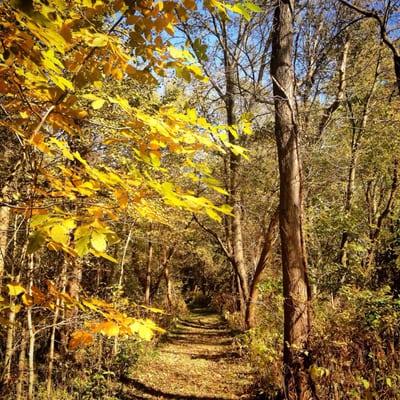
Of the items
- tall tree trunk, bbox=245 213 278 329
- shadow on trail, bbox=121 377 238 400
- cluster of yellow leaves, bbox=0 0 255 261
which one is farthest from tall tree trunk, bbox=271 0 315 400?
cluster of yellow leaves, bbox=0 0 255 261

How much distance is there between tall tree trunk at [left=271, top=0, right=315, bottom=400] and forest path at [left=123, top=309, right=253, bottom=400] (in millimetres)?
2834

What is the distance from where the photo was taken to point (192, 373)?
922 cm

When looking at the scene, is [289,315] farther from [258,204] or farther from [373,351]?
[258,204]

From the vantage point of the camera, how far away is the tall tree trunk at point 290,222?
15.1 ft

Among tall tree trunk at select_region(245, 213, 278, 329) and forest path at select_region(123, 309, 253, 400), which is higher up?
tall tree trunk at select_region(245, 213, 278, 329)

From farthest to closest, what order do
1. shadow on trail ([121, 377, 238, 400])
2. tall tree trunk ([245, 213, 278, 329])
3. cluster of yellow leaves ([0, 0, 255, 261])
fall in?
tall tree trunk ([245, 213, 278, 329]) < shadow on trail ([121, 377, 238, 400]) < cluster of yellow leaves ([0, 0, 255, 261])

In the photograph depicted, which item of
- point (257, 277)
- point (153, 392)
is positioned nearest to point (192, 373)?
point (153, 392)

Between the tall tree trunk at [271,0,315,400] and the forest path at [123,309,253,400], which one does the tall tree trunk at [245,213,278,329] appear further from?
the tall tree trunk at [271,0,315,400]

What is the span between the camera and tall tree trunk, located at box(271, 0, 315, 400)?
4617 millimetres

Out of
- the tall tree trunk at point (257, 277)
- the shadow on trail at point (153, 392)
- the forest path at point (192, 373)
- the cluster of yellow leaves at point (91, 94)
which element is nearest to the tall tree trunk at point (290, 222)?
the tall tree trunk at point (257, 277)

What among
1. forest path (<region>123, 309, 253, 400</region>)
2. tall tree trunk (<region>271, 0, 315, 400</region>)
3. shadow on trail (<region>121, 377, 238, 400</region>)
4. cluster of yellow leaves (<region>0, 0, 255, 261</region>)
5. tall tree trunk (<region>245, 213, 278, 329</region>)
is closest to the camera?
cluster of yellow leaves (<region>0, 0, 255, 261</region>)

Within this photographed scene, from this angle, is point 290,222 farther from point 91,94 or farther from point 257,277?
point 257,277

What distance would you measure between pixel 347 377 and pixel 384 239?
3.99 meters

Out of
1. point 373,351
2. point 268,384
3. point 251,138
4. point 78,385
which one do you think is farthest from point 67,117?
point 251,138
